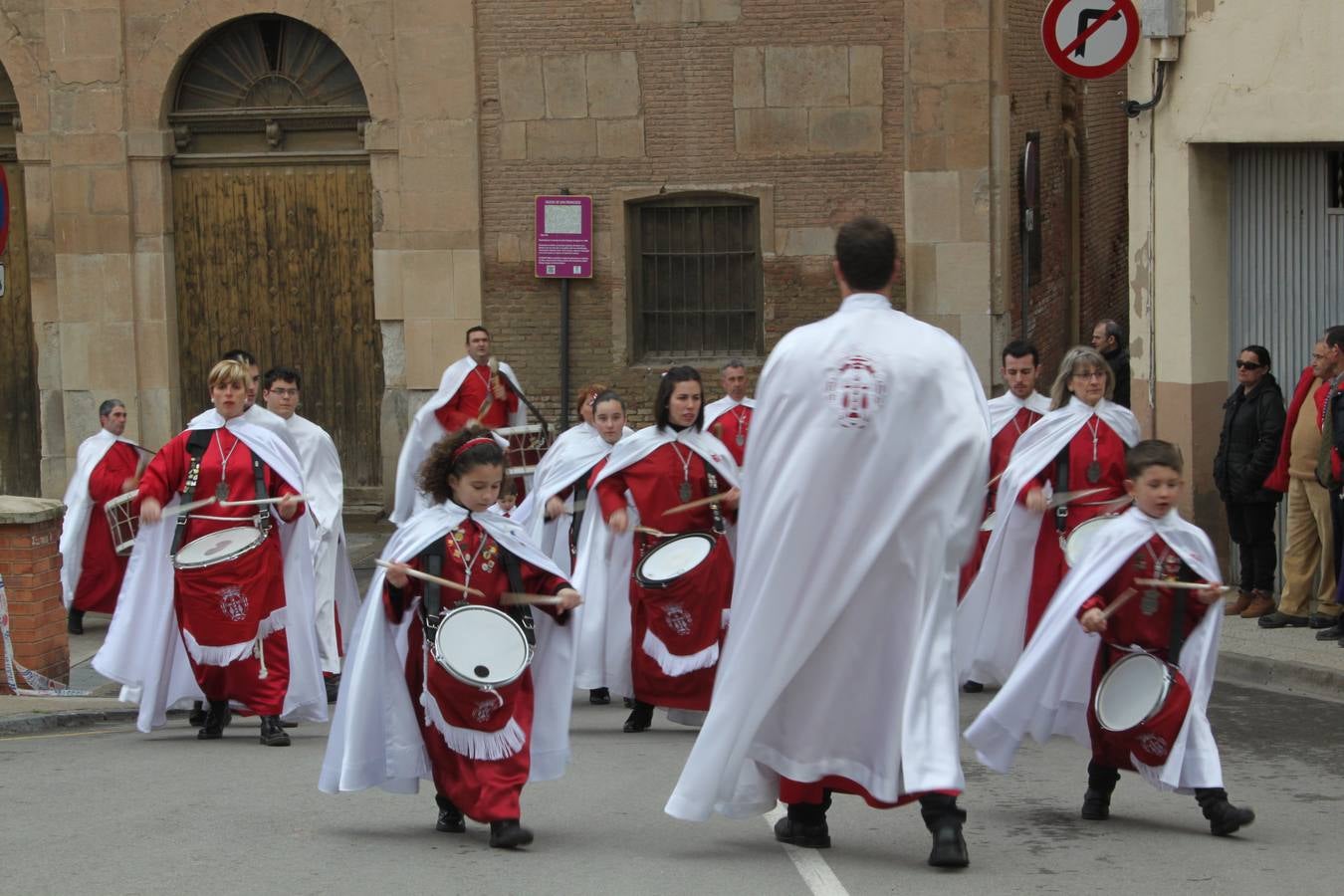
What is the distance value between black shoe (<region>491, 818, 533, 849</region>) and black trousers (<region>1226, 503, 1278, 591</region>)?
6.97 m

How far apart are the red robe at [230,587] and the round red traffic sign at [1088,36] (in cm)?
624

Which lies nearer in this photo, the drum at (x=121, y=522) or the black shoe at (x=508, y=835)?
the black shoe at (x=508, y=835)

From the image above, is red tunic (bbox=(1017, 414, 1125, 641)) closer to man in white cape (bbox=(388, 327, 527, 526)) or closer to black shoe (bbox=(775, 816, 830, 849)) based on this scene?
black shoe (bbox=(775, 816, 830, 849))

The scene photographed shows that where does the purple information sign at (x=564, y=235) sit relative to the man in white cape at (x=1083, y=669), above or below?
above

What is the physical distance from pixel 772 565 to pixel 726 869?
1010 millimetres

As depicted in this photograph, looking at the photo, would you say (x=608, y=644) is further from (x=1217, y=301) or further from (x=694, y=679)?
(x=1217, y=301)

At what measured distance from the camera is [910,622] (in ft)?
22.5

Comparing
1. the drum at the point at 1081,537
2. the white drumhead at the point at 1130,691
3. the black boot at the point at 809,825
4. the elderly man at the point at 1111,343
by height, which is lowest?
the black boot at the point at 809,825

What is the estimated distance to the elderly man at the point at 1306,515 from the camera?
1265cm

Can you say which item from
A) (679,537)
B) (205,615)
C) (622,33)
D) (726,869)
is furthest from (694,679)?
(622,33)

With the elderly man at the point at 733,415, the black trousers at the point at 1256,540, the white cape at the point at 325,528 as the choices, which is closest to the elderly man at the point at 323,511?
the white cape at the point at 325,528

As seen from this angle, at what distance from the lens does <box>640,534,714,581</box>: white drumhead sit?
33.2ft

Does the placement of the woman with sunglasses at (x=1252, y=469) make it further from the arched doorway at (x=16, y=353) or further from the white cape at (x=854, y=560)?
the arched doorway at (x=16, y=353)

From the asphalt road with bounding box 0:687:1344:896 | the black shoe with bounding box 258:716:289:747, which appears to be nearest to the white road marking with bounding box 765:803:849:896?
the asphalt road with bounding box 0:687:1344:896
